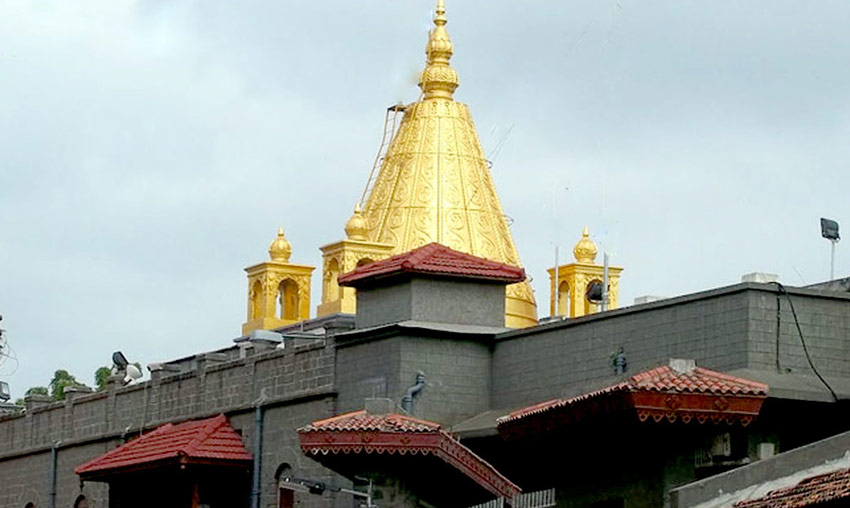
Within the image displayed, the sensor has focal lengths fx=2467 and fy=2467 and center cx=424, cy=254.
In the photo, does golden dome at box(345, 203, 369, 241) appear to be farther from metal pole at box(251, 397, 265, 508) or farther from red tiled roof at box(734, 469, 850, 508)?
red tiled roof at box(734, 469, 850, 508)

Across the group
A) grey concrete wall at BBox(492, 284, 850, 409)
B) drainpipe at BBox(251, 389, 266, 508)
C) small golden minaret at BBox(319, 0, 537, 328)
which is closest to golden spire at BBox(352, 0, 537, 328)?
small golden minaret at BBox(319, 0, 537, 328)

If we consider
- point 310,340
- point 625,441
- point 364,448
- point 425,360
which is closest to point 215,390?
point 310,340

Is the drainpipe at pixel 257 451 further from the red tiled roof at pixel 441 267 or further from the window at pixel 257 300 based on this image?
the window at pixel 257 300

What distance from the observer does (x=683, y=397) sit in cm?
2959

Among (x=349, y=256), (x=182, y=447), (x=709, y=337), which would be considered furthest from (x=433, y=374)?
(x=349, y=256)

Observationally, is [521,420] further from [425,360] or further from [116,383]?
[116,383]

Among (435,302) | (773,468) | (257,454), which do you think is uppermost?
(435,302)

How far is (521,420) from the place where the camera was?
32625 mm

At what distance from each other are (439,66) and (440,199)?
4555 millimetres

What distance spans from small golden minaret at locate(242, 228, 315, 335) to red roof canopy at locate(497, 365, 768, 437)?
2682 cm

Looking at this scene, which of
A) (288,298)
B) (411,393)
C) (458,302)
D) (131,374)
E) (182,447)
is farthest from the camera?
(288,298)

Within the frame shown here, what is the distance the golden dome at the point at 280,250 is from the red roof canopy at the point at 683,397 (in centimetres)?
2810

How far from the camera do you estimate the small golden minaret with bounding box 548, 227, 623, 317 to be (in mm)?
57275

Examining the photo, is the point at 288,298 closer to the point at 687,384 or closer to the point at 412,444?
the point at 412,444
